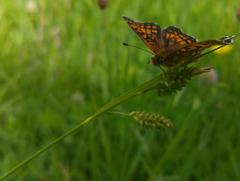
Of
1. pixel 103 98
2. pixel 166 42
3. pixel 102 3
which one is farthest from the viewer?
pixel 103 98

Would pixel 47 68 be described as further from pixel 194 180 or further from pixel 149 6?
pixel 194 180

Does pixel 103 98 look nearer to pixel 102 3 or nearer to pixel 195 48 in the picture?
pixel 102 3

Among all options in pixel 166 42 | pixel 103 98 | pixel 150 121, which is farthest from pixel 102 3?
pixel 150 121

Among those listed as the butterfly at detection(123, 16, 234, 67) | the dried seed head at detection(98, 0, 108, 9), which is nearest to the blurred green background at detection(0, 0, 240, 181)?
the dried seed head at detection(98, 0, 108, 9)

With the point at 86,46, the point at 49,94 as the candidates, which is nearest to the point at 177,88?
the point at 49,94

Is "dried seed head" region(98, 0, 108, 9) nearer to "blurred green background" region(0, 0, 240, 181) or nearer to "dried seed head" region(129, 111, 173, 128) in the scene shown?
"blurred green background" region(0, 0, 240, 181)

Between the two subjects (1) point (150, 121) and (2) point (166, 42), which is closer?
(1) point (150, 121)

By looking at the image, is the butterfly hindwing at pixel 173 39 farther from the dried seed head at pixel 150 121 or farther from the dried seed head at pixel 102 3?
the dried seed head at pixel 102 3
